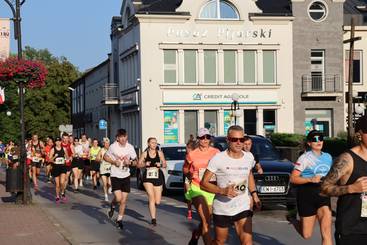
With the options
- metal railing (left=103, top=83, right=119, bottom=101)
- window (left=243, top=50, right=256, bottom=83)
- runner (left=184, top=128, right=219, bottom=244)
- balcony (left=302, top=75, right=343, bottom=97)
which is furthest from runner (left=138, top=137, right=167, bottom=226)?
metal railing (left=103, top=83, right=119, bottom=101)

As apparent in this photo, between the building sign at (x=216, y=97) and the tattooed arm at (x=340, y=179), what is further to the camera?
the building sign at (x=216, y=97)

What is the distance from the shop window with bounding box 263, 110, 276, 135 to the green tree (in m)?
38.2

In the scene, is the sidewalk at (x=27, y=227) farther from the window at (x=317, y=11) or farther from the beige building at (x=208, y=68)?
the window at (x=317, y=11)

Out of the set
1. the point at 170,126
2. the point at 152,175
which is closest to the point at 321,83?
the point at 170,126

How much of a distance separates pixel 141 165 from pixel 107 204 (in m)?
5.77

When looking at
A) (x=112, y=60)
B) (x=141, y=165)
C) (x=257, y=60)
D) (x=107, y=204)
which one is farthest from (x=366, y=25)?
(x=141, y=165)

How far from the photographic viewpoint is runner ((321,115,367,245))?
564cm

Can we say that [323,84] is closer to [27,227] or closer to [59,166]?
[59,166]

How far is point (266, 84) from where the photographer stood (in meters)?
45.2

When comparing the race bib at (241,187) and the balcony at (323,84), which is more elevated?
the balcony at (323,84)

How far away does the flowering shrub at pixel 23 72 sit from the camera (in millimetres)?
18703

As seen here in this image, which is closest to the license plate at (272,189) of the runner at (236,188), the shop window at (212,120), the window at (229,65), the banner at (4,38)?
the banner at (4,38)

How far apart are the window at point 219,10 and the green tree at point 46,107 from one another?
120 ft

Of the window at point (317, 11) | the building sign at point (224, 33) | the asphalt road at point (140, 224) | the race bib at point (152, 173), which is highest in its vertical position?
the window at point (317, 11)
